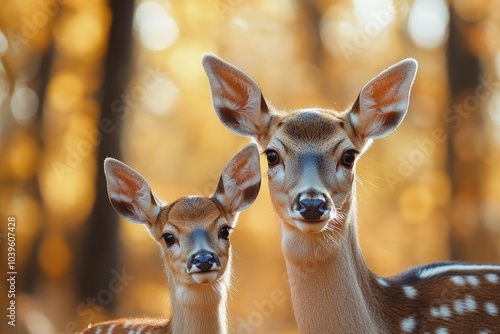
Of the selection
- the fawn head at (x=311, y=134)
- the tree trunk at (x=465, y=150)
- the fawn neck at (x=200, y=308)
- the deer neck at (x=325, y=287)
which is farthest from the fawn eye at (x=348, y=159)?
the tree trunk at (x=465, y=150)

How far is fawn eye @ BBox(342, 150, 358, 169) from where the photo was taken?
5839 millimetres

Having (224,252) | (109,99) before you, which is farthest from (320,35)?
(224,252)

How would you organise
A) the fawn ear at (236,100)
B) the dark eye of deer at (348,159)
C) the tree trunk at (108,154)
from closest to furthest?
the dark eye of deer at (348,159) < the fawn ear at (236,100) < the tree trunk at (108,154)

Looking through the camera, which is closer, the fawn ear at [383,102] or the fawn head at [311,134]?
the fawn head at [311,134]

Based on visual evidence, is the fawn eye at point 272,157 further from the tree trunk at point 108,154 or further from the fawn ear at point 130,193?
the tree trunk at point 108,154

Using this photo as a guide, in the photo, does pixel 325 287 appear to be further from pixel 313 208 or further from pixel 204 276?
pixel 204 276

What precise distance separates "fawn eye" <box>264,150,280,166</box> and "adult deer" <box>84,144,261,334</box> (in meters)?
0.68

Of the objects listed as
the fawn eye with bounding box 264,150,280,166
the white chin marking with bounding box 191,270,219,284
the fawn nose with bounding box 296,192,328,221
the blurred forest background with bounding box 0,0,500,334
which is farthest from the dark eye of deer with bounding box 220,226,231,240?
the blurred forest background with bounding box 0,0,500,334

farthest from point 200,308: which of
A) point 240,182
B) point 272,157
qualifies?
point 272,157

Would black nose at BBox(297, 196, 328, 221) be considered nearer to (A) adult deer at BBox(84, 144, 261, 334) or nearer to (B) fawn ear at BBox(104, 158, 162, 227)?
(A) adult deer at BBox(84, 144, 261, 334)

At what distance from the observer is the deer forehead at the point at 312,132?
584 centimetres

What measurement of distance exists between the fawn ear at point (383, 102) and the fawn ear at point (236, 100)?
670 millimetres

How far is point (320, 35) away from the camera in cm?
2327

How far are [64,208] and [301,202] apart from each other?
1502cm
